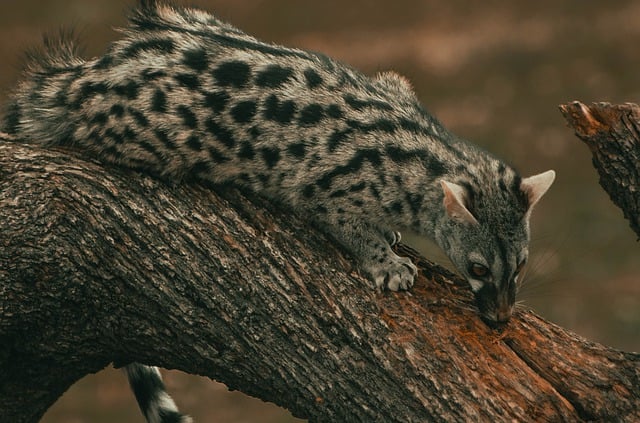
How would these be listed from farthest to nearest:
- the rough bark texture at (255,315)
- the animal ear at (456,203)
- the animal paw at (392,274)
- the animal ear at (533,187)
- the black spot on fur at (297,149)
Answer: the black spot on fur at (297,149) → the animal ear at (533,187) → the animal ear at (456,203) → the animal paw at (392,274) → the rough bark texture at (255,315)

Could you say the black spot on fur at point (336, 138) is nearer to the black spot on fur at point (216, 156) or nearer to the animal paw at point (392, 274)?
the black spot on fur at point (216, 156)

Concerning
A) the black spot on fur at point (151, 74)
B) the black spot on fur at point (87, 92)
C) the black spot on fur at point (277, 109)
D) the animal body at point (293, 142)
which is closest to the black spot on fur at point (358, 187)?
the animal body at point (293, 142)

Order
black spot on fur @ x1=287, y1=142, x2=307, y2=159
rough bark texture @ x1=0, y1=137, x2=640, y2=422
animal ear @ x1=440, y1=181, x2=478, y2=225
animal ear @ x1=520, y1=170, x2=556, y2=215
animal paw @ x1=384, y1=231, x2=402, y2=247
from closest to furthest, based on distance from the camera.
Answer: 1. rough bark texture @ x1=0, y1=137, x2=640, y2=422
2. animal ear @ x1=440, y1=181, x2=478, y2=225
3. animal ear @ x1=520, y1=170, x2=556, y2=215
4. black spot on fur @ x1=287, y1=142, x2=307, y2=159
5. animal paw @ x1=384, y1=231, x2=402, y2=247

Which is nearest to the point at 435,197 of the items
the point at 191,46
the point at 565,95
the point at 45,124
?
the point at 191,46

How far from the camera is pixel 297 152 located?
23.1 feet

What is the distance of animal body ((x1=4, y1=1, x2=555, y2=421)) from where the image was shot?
6.92m

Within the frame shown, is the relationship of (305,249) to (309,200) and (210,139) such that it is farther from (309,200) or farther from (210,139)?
(210,139)

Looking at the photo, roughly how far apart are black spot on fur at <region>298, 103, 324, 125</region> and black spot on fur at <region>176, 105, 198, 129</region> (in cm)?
66

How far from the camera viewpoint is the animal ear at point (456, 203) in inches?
268

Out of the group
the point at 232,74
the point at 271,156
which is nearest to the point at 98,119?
the point at 232,74

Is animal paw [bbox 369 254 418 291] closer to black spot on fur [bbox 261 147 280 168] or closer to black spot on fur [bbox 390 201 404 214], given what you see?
black spot on fur [bbox 390 201 404 214]

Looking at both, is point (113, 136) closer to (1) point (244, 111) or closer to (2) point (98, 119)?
(2) point (98, 119)

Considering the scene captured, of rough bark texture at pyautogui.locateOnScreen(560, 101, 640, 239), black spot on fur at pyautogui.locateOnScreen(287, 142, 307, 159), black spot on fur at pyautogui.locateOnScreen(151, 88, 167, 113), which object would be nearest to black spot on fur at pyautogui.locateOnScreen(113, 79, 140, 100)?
black spot on fur at pyautogui.locateOnScreen(151, 88, 167, 113)

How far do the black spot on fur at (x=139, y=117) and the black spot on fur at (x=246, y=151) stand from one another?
23.9 inches
